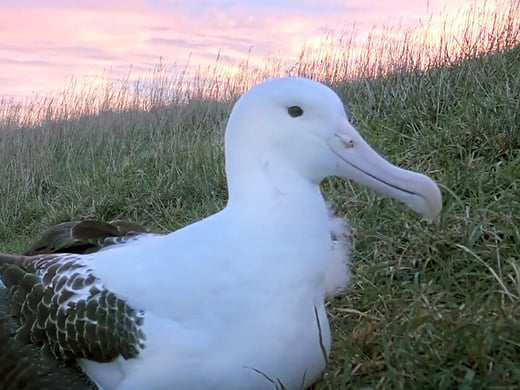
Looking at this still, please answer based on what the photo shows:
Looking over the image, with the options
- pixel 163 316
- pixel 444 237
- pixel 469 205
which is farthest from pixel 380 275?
pixel 163 316

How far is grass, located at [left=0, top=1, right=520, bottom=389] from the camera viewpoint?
206 cm

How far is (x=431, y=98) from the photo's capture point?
4.55 m

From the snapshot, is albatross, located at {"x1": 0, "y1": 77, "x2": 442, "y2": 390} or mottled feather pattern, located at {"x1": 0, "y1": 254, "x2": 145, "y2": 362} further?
mottled feather pattern, located at {"x1": 0, "y1": 254, "x2": 145, "y2": 362}

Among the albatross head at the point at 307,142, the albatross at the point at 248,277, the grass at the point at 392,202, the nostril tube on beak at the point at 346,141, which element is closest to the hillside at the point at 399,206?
the grass at the point at 392,202

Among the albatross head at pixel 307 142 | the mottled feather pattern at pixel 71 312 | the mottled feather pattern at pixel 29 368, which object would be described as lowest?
the mottled feather pattern at pixel 29 368

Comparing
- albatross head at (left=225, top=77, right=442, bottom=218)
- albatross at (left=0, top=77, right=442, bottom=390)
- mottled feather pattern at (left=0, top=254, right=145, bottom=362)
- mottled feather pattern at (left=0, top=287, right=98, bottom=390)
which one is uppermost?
albatross head at (left=225, top=77, right=442, bottom=218)

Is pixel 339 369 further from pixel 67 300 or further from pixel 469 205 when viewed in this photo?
pixel 469 205

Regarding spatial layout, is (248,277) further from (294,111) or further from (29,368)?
(29,368)

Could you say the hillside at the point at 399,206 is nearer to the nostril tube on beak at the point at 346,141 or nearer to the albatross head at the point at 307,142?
the albatross head at the point at 307,142

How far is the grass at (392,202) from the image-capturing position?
2.06 meters

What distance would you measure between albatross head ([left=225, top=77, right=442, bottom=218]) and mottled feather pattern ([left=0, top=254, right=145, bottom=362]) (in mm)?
489

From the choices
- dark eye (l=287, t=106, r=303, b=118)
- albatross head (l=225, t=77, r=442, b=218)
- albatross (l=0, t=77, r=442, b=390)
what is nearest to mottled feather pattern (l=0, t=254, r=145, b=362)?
albatross (l=0, t=77, r=442, b=390)

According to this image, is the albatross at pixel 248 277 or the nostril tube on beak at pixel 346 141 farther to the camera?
the nostril tube on beak at pixel 346 141

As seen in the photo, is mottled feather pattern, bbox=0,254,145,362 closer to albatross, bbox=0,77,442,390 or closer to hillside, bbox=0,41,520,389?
albatross, bbox=0,77,442,390
